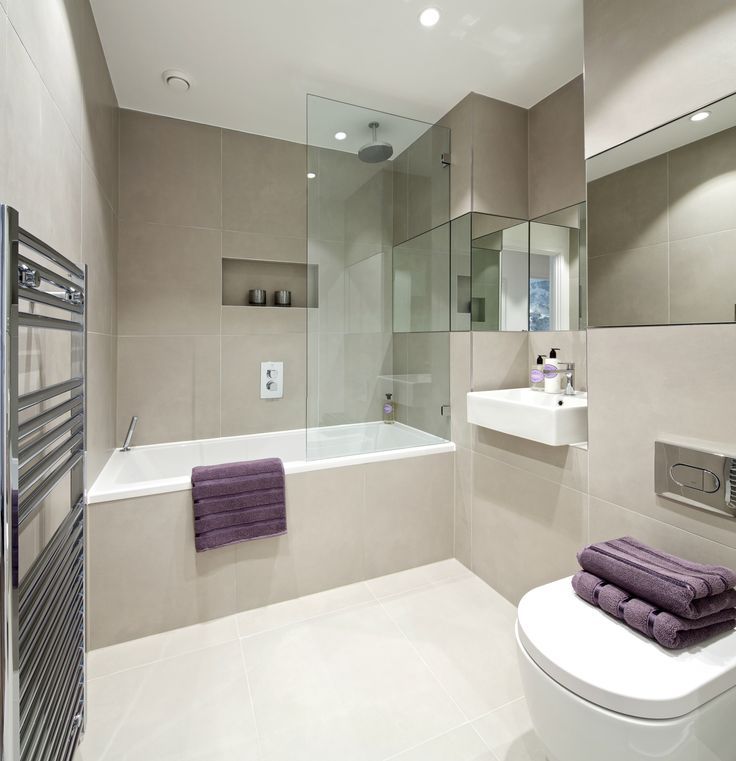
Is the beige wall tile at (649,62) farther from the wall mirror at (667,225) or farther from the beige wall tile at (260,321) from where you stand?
the beige wall tile at (260,321)

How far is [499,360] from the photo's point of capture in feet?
8.17

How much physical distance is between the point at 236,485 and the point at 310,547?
0.51 m

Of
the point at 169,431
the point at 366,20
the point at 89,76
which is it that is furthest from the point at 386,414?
the point at 89,76

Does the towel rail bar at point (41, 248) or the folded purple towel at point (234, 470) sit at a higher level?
the towel rail bar at point (41, 248)

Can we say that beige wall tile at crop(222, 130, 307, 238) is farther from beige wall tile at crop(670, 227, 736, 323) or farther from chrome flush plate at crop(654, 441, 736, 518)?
chrome flush plate at crop(654, 441, 736, 518)

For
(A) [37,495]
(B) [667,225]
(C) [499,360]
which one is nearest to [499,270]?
(C) [499,360]

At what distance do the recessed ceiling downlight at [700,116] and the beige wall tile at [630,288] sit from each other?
0.38m

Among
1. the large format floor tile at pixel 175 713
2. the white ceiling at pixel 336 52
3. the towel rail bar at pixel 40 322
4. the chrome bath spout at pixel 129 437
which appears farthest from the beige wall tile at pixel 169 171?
the large format floor tile at pixel 175 713

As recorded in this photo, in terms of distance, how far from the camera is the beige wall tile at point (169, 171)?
8.85 feet

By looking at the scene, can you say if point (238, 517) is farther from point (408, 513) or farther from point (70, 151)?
point (70, 151)

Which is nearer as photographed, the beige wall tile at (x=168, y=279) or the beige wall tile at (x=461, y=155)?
the beige wall tile at (x=461, y=155)

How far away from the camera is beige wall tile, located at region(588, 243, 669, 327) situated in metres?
1.54

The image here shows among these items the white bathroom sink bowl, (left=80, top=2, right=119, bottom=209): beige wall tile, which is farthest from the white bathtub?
(left=80, top=2, right=119, bottom=209): beige wall tile

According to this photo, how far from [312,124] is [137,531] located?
213 centimetres
